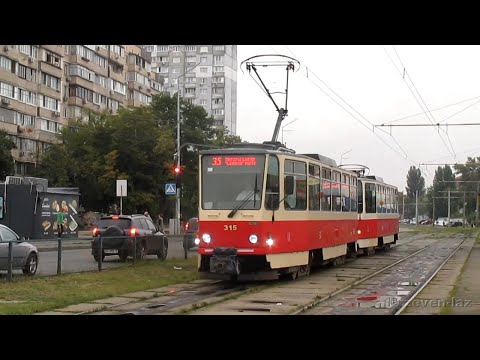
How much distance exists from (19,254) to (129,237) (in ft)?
15.6

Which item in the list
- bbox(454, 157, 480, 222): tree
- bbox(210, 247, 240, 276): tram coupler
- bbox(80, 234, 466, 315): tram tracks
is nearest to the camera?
bbox(80, 234, 466, 315): tram tracks

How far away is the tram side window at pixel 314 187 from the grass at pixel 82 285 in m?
3.79

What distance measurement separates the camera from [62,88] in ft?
240

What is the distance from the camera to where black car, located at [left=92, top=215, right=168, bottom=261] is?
20250 mm

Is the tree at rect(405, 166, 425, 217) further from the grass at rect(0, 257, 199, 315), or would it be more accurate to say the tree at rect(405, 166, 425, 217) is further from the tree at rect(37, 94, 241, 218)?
the grass at rect(0, 257, 199, 315)

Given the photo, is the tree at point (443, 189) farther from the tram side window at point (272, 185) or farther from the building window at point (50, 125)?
the tram side window at point (272, 185)

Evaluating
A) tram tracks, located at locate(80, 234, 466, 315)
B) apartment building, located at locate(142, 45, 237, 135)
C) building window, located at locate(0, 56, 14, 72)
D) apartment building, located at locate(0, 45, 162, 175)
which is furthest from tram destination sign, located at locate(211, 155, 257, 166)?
apartment building, located at locate(142, 45, 237, 135)

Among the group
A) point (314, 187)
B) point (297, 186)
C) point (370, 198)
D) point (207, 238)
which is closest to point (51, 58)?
point (370, 198)

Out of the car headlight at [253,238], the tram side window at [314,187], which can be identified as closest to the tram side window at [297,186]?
the tram side window at [314,187]

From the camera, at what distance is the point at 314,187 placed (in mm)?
19109

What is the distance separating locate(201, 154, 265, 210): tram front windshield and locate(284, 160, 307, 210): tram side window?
1.00 metres

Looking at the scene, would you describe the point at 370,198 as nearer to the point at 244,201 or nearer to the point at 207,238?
the point at 244,201
